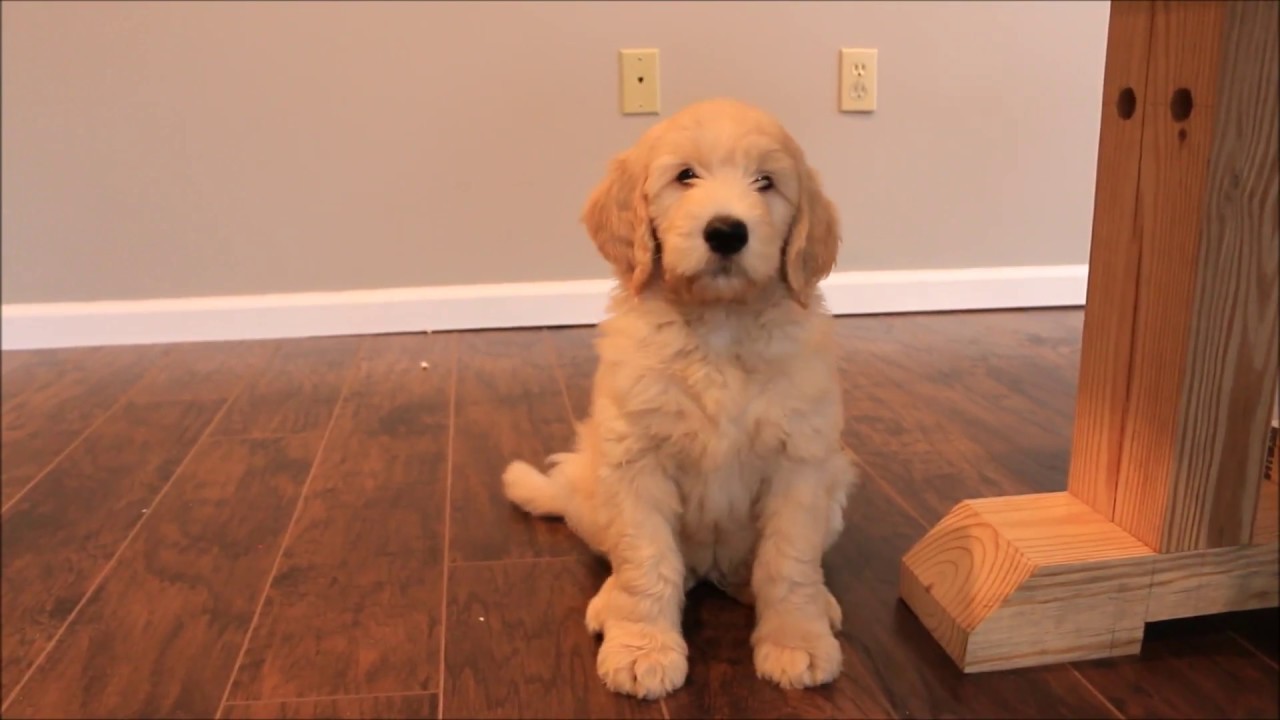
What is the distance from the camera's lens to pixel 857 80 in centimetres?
280

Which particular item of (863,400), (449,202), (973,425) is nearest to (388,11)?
(449,202)

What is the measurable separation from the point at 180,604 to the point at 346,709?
37 centimetres

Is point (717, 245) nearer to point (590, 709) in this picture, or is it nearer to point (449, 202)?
point (590, 709)

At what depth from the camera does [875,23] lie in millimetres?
2779

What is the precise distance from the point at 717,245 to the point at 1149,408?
51 cm

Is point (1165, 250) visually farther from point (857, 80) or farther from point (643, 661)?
point (857, 80)

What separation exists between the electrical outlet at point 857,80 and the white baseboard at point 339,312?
0.46 meters

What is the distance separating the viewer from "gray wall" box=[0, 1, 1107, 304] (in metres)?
2.62

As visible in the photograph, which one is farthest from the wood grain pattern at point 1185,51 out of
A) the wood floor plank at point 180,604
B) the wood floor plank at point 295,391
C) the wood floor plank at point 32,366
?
the wood floor plank at point 32,366

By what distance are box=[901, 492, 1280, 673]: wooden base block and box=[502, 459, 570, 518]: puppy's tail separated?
59cm

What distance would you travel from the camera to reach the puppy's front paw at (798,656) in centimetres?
114

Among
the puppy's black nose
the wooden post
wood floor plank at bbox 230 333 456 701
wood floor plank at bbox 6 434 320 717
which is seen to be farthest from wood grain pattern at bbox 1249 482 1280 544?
wood floor plank at bbox 6 434 320 717

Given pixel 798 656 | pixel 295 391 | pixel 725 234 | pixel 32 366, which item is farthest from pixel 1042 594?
pixel 32 366

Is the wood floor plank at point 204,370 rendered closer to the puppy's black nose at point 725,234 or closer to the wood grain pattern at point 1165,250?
the puppy's black nose at point 725,234
